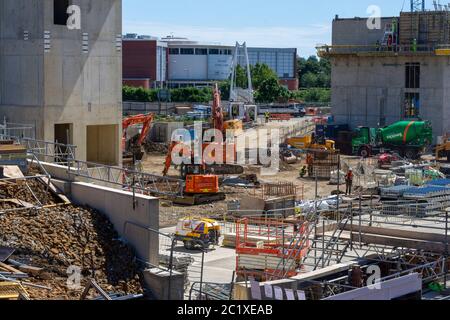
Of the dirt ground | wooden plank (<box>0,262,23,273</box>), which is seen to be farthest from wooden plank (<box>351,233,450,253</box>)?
the dirt ground

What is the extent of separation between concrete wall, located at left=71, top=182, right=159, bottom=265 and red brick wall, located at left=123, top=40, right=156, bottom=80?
10588 cm

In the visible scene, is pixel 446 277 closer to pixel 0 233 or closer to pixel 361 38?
pixel 0 233

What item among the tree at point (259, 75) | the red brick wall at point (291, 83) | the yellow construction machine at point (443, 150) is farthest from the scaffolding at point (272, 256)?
the red brick wall at point (291, 83)

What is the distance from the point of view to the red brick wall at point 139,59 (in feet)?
421

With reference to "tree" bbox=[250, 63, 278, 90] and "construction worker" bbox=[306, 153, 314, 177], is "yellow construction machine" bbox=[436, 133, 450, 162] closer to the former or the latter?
"construction worker" bbox=[306, 153, 314, 177]

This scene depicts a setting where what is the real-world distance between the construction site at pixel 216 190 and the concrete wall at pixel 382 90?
12 centimetres

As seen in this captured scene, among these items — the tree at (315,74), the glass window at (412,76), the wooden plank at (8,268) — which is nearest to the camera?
the wooden plank at (8,268)

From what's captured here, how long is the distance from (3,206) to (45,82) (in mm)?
11988

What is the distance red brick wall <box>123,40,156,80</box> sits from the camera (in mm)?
128375

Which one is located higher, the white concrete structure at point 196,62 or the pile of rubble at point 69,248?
the white concrete structure at point 196,62

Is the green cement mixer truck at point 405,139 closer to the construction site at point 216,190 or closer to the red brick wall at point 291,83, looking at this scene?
the construction site at point 216,190

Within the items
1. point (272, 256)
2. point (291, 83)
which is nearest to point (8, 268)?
point (272, 256)

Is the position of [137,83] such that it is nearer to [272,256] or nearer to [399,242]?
[272,256]

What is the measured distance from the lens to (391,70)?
229 feet
